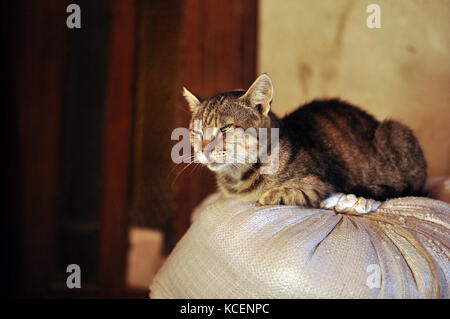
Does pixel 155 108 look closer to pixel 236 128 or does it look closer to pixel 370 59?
pixel 236 128

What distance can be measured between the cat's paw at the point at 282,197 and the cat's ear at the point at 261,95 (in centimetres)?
25

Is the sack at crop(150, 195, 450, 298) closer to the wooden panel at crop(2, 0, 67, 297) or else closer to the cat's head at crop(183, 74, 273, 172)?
the cat's head at crop(183, 74, 273, 172)

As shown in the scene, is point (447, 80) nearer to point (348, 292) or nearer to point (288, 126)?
point (288, 126)

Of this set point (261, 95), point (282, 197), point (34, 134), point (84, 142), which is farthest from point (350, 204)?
point (34, 134)

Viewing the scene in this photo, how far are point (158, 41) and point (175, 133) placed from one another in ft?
1.95

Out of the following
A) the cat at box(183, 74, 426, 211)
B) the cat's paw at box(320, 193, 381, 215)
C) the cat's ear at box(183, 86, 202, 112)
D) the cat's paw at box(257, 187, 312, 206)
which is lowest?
the cat's paw at box(320, 193, 381, 215)

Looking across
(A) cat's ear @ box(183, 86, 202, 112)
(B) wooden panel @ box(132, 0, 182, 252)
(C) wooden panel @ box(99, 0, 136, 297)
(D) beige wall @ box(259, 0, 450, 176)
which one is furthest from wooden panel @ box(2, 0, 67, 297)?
(D) beige wall @ box(259, 0, 450, 176)

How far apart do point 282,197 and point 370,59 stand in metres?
1.13

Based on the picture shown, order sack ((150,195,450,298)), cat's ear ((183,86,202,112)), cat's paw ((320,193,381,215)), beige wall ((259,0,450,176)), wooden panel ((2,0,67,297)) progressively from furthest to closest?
wooden panel ((2,0,67,297))
beige wall ((259,0,450,176))
cat's ear ((183,86,202,112))
cat's paw ((320,193,381,215))
sack ((150,195,450,298))

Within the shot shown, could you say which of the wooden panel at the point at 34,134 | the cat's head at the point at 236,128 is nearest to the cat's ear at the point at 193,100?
the cat's head at the point at 236,128

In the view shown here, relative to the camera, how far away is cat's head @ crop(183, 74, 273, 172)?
1137mm

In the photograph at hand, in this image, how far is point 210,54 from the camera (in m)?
2.04

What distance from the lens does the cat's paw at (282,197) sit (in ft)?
3.60

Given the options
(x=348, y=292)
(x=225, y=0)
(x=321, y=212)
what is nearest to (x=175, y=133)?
(x=225, y=0)
